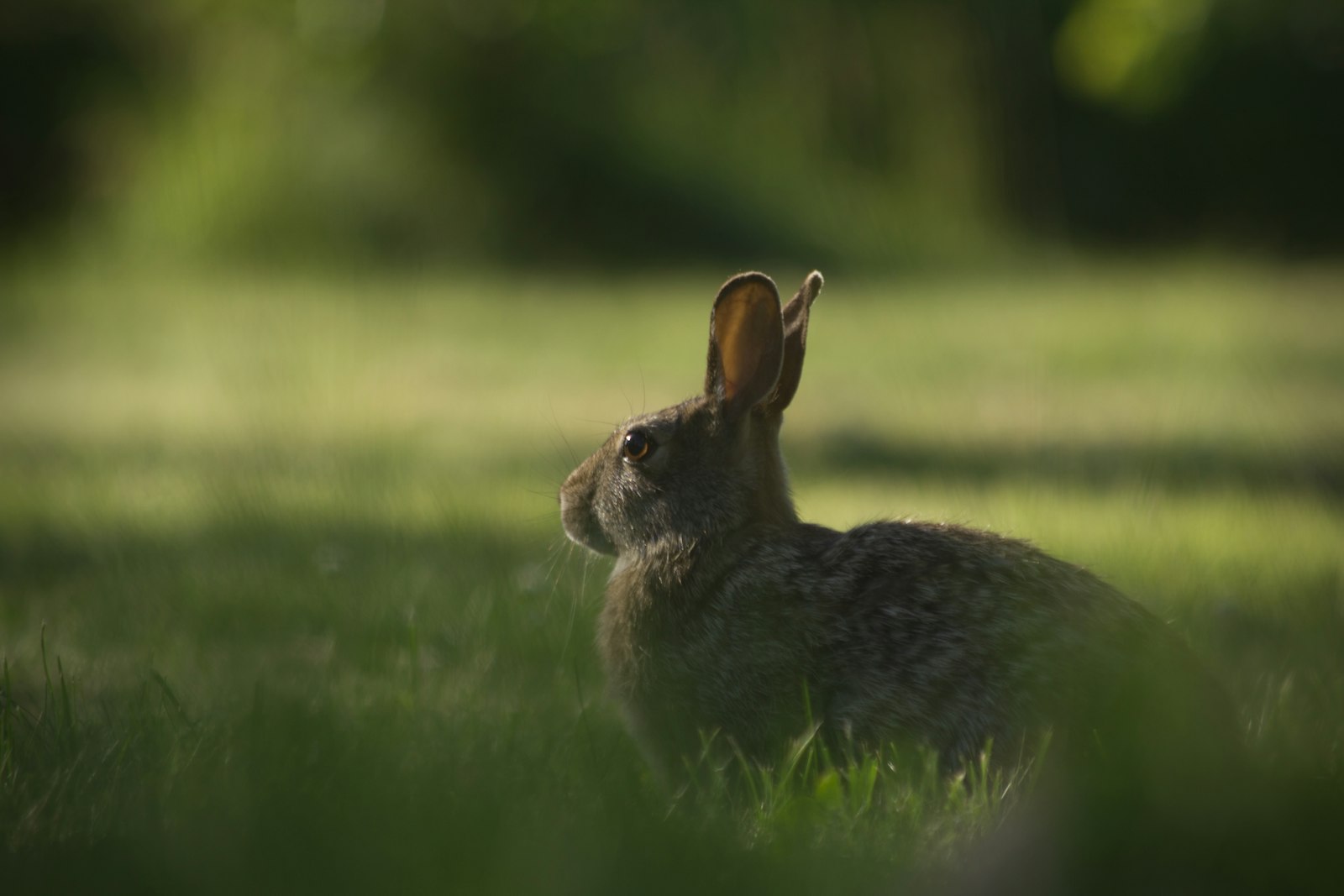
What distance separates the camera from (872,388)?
9297 mm

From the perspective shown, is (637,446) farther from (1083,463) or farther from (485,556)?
(1083,463)

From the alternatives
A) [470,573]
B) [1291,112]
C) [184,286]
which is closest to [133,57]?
[184,286]

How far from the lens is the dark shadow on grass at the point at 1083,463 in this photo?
6.14 m

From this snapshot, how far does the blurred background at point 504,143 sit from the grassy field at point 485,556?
366 centimetres

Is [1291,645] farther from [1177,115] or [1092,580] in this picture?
[1177,115]

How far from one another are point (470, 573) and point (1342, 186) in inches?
539

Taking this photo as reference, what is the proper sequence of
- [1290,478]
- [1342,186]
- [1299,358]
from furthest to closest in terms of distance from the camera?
[1342,186], [1299,358], [1290,478]

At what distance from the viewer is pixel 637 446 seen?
3.68m

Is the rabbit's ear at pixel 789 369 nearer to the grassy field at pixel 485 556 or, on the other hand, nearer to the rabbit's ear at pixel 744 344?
the rabbit's ear at pixel 744 344

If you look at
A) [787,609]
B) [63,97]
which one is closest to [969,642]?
[787,609]

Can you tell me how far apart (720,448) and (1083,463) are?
331 centimetres

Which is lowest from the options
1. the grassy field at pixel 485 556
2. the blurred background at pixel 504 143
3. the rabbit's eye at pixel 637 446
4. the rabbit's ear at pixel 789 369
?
the grassy field at pixel 485 556

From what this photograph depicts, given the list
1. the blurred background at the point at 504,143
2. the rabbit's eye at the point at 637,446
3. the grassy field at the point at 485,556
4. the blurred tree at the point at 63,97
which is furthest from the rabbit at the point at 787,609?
the blurred tree at the point at 63,97

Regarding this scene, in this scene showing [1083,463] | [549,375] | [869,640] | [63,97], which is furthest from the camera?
[63,97]
